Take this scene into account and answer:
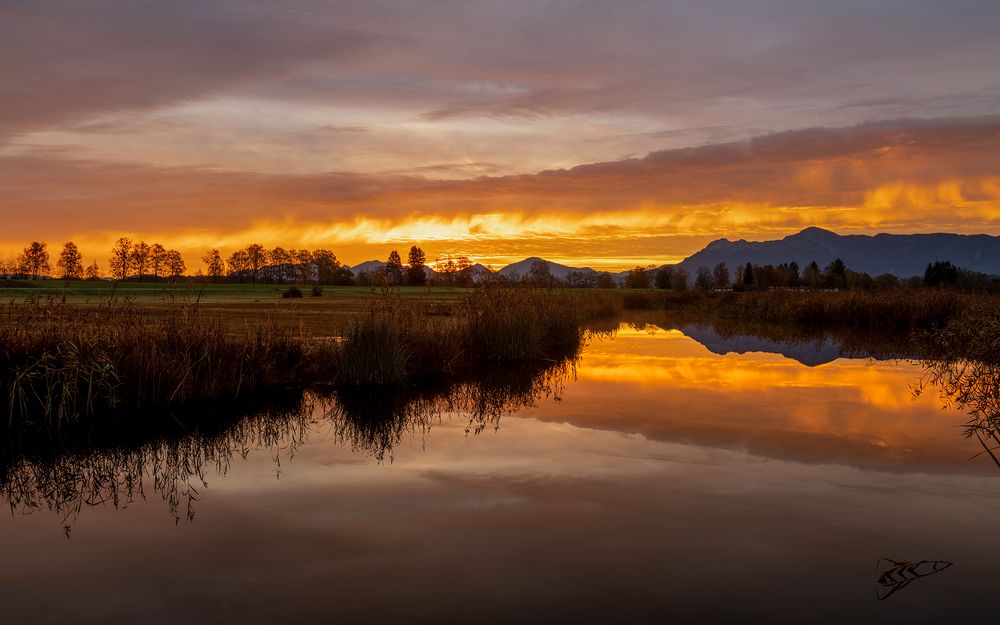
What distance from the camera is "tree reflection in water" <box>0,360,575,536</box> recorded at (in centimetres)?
803

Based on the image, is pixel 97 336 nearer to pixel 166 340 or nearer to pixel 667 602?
pixel 166 340

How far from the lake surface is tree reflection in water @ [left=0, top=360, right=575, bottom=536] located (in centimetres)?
6

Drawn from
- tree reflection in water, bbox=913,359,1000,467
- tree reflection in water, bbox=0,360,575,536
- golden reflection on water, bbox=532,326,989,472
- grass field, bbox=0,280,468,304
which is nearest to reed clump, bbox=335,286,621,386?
tree reflection in water, bbox=0,360,575,536

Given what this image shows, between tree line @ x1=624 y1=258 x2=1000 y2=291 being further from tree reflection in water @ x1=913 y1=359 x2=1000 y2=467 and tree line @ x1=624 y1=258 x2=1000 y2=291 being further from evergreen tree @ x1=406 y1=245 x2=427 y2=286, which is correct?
tree reflection in water @ x1=913 y1=359 x2=1000 y2=467

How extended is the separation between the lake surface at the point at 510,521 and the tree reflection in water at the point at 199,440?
0.20ft

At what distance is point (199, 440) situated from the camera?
410 inches

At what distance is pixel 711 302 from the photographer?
56.4 metres

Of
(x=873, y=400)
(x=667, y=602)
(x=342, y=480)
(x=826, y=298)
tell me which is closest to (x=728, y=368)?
(x=873, y=400)

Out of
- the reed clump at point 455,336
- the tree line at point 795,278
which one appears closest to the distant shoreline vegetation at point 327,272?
the tree line at point 795,278

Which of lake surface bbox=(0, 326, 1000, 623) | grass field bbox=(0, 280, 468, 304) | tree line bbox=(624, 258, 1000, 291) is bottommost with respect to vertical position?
lake surface bbox=(0, 326, 1000, 623)

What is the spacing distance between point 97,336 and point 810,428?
1225 cm

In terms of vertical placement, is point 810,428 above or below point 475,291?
below

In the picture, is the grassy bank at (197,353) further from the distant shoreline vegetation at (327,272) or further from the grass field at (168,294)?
the distant shoreline vegetation at (327,272)

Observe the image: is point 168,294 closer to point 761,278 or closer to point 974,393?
point 974,393
